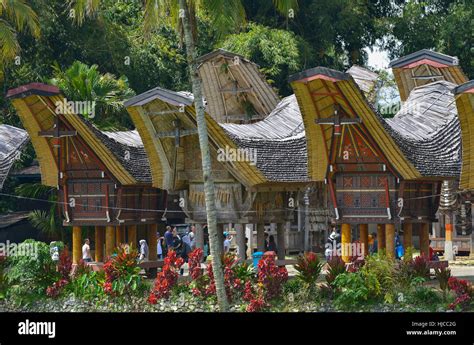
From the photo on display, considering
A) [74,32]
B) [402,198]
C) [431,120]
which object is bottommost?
[402,198]

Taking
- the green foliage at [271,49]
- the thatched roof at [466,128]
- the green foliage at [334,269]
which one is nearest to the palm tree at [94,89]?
the green foliage at [271,49]

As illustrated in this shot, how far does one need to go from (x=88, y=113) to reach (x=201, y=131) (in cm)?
1136

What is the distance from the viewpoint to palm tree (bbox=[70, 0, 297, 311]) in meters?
29.1

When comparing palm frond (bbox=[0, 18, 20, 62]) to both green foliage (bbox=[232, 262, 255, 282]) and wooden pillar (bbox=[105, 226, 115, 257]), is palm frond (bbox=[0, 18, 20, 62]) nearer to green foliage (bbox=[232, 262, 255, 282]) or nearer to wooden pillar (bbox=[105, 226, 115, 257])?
wooden pillar (bbox=[105, 226, 115, 257])

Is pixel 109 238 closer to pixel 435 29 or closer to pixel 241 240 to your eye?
pixel 241 240

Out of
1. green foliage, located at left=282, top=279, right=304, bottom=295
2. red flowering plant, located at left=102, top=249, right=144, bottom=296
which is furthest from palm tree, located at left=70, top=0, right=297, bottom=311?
red flowering plant, located at left=102, top=249, right=144, bottom=296

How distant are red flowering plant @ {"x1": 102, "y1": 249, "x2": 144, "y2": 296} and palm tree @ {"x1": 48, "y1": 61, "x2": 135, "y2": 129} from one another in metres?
10.9

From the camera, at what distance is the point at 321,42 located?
5500cm

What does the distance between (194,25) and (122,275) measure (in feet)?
22.1

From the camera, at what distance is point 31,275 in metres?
33.0

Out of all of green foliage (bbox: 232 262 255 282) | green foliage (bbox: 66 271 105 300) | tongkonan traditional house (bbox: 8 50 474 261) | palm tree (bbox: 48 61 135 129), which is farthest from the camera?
palm tree (bbox: 48 61 135 129)

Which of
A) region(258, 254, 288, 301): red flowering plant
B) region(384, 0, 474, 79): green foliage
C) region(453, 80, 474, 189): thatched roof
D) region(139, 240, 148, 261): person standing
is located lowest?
region(258, 254, 288, 301): red flowering plant
